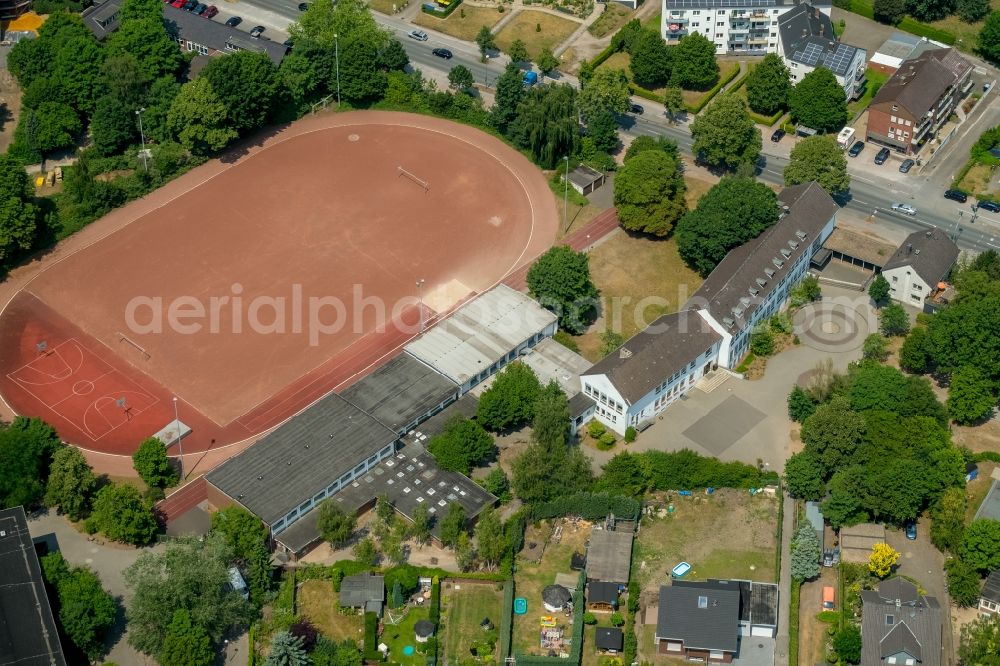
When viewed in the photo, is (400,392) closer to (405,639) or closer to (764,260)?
(405,639)

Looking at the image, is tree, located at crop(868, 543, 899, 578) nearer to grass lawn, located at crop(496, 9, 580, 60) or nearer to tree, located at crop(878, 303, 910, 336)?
tree, located at crop(878, 303, 910, 336)

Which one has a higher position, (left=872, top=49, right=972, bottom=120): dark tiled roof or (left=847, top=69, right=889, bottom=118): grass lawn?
(left=872, top=49, right=972, bottom=120): dark tiled roof

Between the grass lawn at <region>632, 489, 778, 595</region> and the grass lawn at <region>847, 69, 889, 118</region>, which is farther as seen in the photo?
the grass lawn at <region>847, 69, 889, 118</region>

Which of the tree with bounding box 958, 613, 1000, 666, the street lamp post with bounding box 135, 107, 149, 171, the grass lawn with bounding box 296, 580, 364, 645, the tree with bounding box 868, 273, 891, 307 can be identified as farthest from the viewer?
the street lamp post with bounding box 135, 107, 149, 171

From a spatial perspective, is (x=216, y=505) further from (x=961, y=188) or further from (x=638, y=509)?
(x=961, y=188)

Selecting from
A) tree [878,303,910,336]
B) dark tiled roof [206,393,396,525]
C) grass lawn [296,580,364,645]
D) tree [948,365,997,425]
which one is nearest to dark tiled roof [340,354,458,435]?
dark tiled roof [206,393,396,525]

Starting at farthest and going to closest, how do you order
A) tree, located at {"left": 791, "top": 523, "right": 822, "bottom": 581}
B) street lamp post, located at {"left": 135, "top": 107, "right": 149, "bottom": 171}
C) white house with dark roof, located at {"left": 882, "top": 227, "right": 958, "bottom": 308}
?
street lamp post, located at {"left": 135, "top": 107, "right": 149, "bottom": 171}
white house with dark roof, located at {"left": 882, "top": 227, "right": 958, "bottom": 308}
tree, located at {"left": 791, "top": 523, "right": 822, "bottom": 581}

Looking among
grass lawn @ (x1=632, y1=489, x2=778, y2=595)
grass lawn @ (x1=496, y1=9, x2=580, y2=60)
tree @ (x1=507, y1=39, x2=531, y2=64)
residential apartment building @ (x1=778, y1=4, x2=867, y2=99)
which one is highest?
residential apartment building @ (x1=778, y1=4, x2=867, y2=99)
